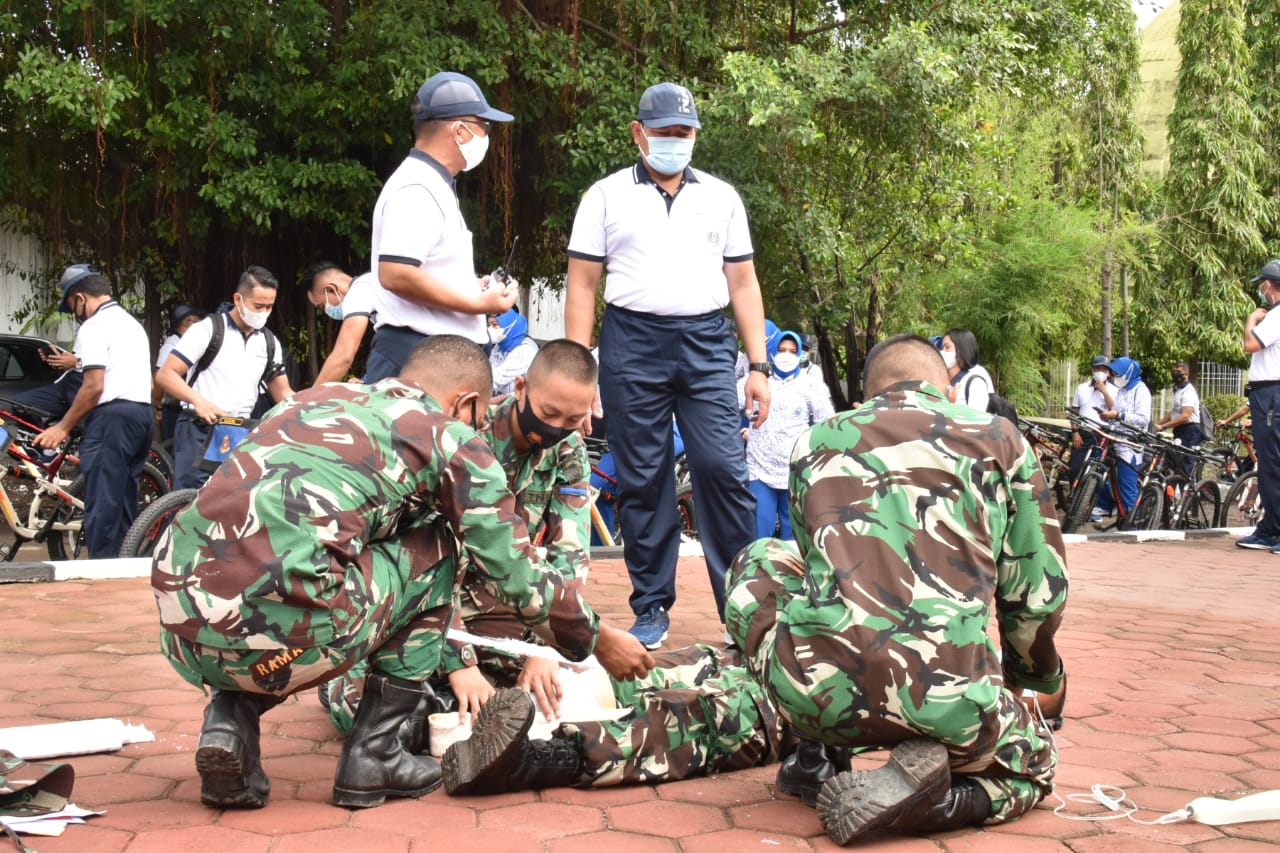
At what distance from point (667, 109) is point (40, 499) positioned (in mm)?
5080

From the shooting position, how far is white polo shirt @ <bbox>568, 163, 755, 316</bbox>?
494 centimetres

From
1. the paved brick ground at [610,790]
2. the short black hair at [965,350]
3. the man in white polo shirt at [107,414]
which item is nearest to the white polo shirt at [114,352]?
the man in white polo shirt at [107,414]

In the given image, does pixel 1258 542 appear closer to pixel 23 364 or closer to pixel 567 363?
pixel 567 363

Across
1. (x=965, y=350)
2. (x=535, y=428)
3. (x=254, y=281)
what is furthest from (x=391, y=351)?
(x=965, y=350)

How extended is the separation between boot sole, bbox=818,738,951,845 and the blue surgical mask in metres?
2.76

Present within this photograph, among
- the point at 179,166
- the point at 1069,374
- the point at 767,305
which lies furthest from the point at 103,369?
the point at 1069,374

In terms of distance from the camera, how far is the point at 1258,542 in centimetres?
1066

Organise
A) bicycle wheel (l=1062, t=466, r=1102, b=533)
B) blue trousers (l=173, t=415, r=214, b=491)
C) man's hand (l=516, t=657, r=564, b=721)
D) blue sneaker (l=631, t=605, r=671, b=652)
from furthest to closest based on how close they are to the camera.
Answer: bicycle wheel (l=1062, t=466, r=1102, b=533), blue trousers (l=173, t=415, r=214, b=491), blue sneaker (l=631, t=605, r=671, b=652), man's hand (l=516, t=657, r=564, b=721)

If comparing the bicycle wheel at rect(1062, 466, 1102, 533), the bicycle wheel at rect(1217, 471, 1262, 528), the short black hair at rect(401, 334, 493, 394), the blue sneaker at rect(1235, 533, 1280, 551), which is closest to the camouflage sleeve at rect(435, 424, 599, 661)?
the short black hair at rect(401, 334, 493, 394)

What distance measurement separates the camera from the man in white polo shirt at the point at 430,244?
4289 millimetres

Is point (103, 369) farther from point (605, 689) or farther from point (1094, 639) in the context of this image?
point (1094, 639)

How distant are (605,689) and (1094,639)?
3.30m

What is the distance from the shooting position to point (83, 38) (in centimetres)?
1045

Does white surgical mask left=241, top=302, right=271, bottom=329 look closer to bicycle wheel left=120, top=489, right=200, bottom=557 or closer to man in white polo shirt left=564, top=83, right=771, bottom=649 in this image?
bicycle wheel left=120, top=489, right=200, bottom=557
